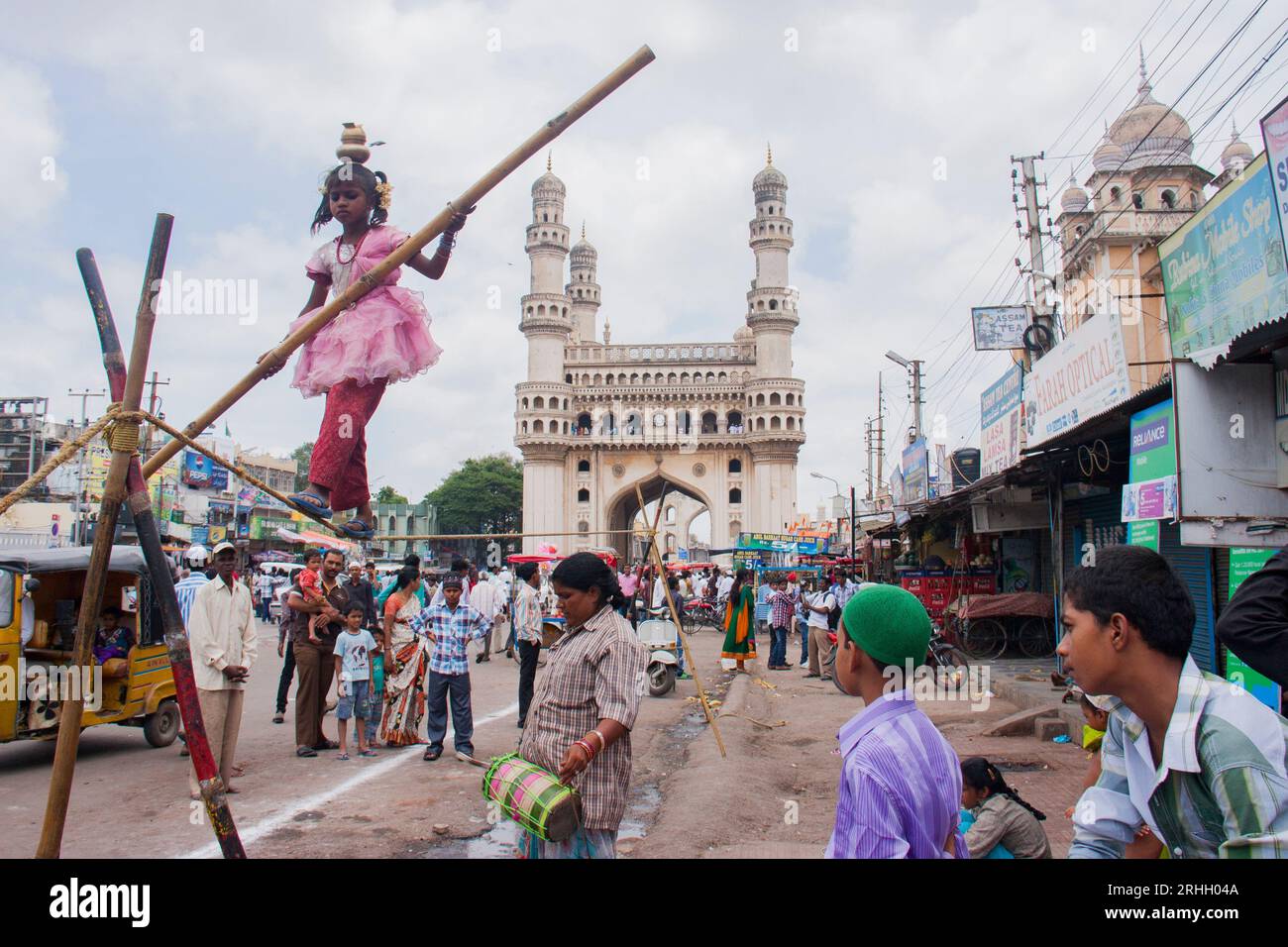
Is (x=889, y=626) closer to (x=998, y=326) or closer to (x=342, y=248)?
(x=342, y=248)

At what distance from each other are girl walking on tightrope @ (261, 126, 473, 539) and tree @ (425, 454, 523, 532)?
65.4m

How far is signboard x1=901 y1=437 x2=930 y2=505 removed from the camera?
22.1 meters

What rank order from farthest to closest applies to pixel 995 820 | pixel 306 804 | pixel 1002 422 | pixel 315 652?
pixel 1002 422
pixel 315 652
pixel 306 804
pixel 995 820

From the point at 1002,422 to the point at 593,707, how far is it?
1313cm

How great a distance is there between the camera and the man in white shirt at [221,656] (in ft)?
20.7

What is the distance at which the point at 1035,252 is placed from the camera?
16.3 m

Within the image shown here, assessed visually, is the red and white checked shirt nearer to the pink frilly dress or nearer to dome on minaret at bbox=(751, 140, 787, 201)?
the pink frilly dress

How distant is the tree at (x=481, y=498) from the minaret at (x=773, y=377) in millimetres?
22385

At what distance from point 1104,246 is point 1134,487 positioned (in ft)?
71.3

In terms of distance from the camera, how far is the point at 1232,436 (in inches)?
263

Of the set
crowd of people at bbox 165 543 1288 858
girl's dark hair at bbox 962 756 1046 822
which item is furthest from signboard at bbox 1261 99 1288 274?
girl's dark hair at bbox 962 756 1046 822

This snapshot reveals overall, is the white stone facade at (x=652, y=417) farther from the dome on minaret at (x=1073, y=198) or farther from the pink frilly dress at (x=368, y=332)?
the pink frilly dress at (x=368, y=332)

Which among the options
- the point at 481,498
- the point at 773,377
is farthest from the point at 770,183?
the point at 481,498
